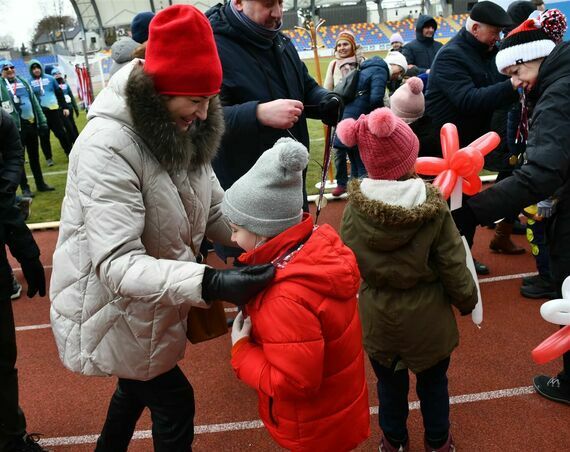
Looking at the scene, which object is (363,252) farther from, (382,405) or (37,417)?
(37,417)

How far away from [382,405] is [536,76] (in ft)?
5.49

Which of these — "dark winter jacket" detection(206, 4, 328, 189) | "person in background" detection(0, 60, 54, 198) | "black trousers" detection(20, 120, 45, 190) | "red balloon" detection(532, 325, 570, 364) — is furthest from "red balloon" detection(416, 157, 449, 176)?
"black trousers" detection(20, 120, 45, 190)

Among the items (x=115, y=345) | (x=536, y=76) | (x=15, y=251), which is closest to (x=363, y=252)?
(x=115, y=345)

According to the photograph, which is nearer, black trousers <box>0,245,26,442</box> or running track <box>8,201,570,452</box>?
black trousers <box>0,245,26,442</box>

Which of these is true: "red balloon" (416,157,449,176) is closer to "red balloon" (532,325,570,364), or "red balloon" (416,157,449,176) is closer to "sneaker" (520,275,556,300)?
"red balloon" (532,325,570,364)

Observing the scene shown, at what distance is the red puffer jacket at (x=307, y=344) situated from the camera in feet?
5.40

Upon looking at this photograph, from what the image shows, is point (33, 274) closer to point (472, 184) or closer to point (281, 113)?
point (281, 113)

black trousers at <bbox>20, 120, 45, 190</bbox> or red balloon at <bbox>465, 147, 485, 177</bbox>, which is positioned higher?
red balloon at <bbox>465, 147, 485, 177</bbox>

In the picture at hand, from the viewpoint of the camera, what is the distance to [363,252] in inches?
86.0

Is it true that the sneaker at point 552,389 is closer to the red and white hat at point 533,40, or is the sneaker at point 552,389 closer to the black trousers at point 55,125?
the red and white hat at point 533,40

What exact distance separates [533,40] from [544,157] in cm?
61

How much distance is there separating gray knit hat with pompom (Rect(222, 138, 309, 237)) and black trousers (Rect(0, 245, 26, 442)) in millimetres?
1341

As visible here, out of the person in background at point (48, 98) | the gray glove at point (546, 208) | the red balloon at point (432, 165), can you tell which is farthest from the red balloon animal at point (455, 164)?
the person in background at point (48, 98)

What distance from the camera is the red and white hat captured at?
2441 millimetres
